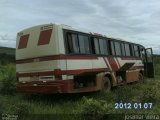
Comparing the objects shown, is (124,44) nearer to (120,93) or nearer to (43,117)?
(120,93)

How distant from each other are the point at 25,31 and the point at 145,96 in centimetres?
558

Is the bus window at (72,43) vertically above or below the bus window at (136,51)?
below

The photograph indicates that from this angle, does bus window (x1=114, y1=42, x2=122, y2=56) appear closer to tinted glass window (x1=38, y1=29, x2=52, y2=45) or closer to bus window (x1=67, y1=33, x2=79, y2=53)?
bus window (x1=67, y1=33, x2=79, y2=53)

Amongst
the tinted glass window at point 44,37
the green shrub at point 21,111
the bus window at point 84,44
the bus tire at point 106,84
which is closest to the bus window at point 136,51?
the bus tire at point 106,84

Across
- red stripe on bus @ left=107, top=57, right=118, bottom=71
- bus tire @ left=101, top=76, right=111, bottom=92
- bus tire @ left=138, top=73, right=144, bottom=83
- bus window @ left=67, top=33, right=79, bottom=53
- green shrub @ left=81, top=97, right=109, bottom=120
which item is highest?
bus window @ left=67, top=33, right=79, bottom=53

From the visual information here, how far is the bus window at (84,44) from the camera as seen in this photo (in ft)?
47.3

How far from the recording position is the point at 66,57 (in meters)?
13.2

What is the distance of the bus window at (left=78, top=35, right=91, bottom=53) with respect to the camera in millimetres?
14420

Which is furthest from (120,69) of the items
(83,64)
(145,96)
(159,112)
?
(159,112)

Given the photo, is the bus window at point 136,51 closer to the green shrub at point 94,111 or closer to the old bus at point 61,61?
the old bus at point 61,61

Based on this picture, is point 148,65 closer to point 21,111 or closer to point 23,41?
point 23,41

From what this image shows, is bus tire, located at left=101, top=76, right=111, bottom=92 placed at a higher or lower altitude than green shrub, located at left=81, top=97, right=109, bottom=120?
higher

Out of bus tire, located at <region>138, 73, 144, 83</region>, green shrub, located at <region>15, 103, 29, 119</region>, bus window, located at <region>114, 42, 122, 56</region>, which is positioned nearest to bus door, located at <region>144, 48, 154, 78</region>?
bus tire, located at <region>138, 73, 144, 83</region>

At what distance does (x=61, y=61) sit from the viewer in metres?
13.1
